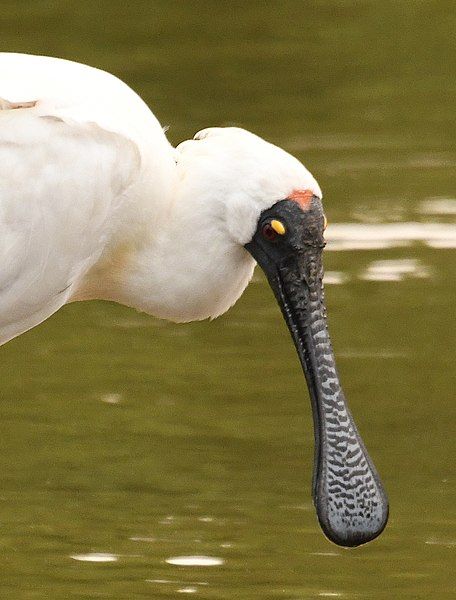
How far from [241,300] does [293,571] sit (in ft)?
10.8

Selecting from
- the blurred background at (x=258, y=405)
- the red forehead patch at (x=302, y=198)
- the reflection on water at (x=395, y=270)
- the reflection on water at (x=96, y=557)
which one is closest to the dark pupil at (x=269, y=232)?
the red forehead patch at (x=302, y=198)

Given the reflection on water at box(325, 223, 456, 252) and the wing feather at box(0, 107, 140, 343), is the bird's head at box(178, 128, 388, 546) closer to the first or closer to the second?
the wing feather at box(0, 107, 140, 343)

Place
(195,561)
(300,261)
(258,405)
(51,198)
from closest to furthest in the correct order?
(51,198) < (300,261) < (195,561) < (258,405)

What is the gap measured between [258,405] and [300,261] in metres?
2.33

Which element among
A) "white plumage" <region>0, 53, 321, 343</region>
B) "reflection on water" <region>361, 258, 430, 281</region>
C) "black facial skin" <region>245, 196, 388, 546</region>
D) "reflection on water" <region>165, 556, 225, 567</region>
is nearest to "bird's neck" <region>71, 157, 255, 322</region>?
"white plumage" <region>0, 53, 321, 343</region>

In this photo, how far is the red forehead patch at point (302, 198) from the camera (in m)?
7.32

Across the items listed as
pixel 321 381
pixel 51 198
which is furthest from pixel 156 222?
pixel 321 381

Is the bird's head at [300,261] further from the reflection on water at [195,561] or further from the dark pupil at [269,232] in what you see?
the reflection on water at [195,561]

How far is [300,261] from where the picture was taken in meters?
7.42

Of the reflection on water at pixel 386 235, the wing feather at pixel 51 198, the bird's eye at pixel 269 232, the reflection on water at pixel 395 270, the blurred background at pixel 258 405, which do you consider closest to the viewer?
the wing feather at pixel 51 198

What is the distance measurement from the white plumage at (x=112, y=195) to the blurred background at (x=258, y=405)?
0.99 m

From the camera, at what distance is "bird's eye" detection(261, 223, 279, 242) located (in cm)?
734

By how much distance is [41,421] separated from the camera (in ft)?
31.2

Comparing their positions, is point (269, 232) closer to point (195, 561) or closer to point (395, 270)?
point (195, 561)
